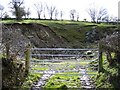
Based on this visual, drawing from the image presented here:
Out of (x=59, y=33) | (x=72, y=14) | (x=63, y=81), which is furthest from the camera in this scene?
(x=72, y=14)

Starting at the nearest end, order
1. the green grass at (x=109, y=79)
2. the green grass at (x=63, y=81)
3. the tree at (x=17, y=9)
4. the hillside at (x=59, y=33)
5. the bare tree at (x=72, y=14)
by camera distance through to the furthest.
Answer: the green grass at (x=109, y=79)
the green grass at (x=63, y=81)
the hillside at (x=59, y=33)
the tree at (x=17, y=9)
the bare tree at (x=72, y=14)

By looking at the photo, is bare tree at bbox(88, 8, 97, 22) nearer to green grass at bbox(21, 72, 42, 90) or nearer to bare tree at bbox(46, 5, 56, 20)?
bare tree at bbox(46, 5, 56, 20)

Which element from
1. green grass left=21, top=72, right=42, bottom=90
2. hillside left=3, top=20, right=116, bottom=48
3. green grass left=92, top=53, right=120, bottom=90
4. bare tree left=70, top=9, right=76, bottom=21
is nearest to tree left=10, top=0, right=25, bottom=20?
hillside left=3, top=20, right=116, bottom=48

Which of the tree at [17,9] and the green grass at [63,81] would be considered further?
the tree at [17,9]

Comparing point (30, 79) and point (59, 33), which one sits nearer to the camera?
point (30, 79)

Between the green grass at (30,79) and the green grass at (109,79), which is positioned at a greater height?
the green grass at (109,79)

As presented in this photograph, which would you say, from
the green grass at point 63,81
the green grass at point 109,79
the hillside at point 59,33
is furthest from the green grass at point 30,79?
the hillside at point 59,33

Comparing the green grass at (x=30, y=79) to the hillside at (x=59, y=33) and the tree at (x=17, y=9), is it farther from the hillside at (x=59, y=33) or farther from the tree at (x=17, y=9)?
the tree at (x=17, y=9)

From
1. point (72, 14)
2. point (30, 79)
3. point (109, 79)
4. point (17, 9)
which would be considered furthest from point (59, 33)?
point (109, 79)

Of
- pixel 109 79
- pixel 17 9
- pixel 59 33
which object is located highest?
pixel 17 9

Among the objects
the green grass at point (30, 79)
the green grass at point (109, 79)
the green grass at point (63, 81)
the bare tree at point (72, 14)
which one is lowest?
the green grass at point (63, 81)

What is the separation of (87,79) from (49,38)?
53.4 ft

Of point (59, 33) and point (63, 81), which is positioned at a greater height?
point (59, 33)

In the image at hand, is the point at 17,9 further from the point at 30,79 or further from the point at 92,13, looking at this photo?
the point at 30,79
